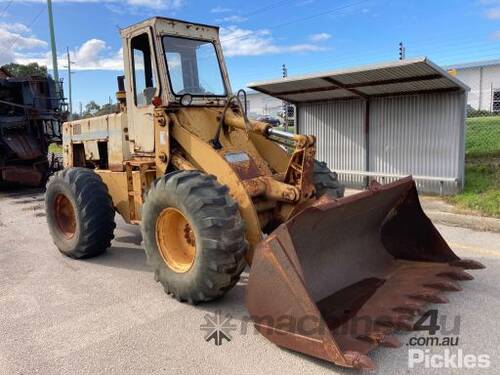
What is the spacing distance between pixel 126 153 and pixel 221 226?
261 centimetres

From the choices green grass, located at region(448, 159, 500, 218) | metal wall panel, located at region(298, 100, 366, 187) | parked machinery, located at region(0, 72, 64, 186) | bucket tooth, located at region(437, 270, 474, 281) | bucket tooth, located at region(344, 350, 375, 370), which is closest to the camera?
bucket tooth, located at region(344, 350, 375, 370)

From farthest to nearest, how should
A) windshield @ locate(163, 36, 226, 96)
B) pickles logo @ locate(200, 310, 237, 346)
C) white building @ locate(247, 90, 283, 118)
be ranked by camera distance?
white building @ locate(247, 90, 283, 118), windshield @ locate(163, 36, 226, 96), pickles logo @ locate(200, 310, 237, 346)

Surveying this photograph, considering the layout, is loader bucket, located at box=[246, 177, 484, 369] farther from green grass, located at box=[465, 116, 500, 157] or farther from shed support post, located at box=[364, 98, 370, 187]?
green grass, located at box=[465, 116, 500, 157]

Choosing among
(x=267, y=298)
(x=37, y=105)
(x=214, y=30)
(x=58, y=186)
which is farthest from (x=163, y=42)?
(x=37, y=105)

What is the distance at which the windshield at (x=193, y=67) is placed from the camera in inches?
205

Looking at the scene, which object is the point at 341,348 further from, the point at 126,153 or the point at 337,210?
the point at 126,153

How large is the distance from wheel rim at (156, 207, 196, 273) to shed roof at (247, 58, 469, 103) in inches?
193

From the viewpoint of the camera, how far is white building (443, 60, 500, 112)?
3459 centimetres

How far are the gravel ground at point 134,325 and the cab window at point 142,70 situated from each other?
1999 mm

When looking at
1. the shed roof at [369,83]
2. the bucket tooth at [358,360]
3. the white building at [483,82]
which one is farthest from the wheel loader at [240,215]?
the white building at [483,82]

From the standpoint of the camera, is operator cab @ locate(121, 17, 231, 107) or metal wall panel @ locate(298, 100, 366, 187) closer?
operator cab @ locate(121, 17, 231, 107)

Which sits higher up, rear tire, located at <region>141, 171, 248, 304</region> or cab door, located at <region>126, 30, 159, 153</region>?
cab door, located at <region>126, 30, 159, 153</region>

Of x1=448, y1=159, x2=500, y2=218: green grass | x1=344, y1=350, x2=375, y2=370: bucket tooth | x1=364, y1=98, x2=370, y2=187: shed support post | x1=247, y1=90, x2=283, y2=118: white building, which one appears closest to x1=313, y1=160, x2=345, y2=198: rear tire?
x1=344, y1=350, x2=375, y2=370: bucket tooth

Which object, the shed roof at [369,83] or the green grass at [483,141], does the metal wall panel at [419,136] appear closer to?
the shed roof at [369,83]
